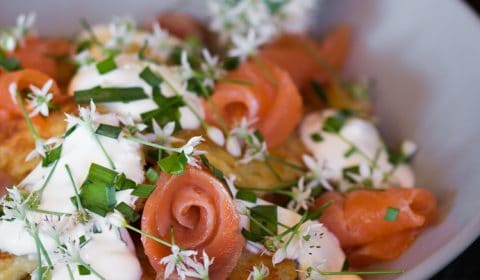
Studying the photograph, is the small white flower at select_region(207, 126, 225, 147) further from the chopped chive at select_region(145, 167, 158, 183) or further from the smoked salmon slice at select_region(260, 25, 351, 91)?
the smoked salmon slice at select_region(260, 25, 351, 91)

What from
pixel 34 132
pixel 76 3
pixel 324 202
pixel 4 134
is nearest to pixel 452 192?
pixel 324 202

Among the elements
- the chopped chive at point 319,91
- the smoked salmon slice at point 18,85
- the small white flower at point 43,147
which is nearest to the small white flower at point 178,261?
the small white flower at point 43,147

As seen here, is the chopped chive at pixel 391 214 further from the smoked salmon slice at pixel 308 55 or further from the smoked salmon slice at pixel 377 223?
the smoked salmon slice at pixel 308 55

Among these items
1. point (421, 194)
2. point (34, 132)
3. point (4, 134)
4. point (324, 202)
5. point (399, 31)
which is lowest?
point (4, 134)

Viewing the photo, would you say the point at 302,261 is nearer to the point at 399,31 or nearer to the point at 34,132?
the point at 34,132

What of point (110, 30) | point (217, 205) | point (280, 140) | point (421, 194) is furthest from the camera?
point (110, 30)

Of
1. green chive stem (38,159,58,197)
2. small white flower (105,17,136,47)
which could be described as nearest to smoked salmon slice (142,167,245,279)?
green chive stem (38,159,58,197)
